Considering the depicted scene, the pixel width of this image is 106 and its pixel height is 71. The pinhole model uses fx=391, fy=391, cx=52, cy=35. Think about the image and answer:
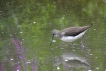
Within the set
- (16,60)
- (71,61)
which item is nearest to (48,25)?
(16,60)

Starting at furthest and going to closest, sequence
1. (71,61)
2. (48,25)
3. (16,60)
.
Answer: (48,25)
(16,60)
(71,61)

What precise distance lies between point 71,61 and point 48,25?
4453mm

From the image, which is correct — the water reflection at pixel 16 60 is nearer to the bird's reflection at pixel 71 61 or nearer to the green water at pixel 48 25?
the green water at pixel 48 25

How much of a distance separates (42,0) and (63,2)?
1321mm

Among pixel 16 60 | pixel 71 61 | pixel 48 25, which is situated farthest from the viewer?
pixel 48 25

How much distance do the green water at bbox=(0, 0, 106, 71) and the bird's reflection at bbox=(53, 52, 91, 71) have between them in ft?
0.46

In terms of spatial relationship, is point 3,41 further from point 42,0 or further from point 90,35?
point 42,0

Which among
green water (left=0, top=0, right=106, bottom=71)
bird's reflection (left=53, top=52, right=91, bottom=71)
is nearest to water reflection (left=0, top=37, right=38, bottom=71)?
green water (left=0, top=0, right=106, bottom=71)

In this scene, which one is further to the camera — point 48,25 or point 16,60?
point 48,25

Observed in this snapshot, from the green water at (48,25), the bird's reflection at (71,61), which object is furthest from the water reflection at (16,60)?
the bird's reflection at (71,61)

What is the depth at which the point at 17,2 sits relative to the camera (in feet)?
63.7

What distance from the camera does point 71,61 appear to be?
9852 millimetres

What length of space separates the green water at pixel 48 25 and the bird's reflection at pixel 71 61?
14cm

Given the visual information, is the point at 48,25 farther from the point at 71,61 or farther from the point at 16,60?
the point at 71,61
